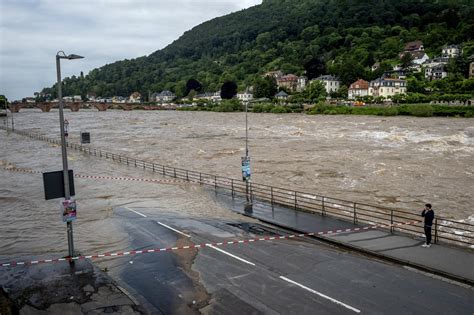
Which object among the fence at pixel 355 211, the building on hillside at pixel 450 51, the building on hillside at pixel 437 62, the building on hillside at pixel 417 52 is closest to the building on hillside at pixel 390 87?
the building on hillside at pixel 437 62

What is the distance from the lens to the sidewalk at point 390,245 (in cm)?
1185

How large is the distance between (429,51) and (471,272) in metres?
188

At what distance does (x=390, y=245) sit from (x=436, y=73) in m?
139

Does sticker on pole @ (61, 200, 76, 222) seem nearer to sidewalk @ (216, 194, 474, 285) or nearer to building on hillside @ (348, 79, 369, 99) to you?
sidewalk @ (216, 194, 474, 285)

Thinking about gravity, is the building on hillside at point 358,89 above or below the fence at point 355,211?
above

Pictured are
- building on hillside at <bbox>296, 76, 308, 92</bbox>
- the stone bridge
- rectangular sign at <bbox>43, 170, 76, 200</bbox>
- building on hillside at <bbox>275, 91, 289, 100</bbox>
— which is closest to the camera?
rectangular sign at <bbox>43, 170, 76, 200</bbox>

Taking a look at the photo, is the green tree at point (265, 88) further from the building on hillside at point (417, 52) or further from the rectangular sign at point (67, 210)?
the rectangular sign at point (67, 210)

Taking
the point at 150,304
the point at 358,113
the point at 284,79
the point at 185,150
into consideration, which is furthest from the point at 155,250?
the point at 284,79

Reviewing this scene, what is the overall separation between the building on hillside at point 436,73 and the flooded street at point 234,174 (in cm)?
8071

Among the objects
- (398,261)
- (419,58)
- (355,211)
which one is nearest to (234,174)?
(355,211)

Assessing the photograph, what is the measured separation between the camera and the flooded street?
19062mm

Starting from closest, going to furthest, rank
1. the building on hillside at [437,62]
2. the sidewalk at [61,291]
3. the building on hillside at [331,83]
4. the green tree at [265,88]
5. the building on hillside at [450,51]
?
the sidewalk at [61,291], the building on hillside at [437,62], the building on hillside at [331,83], the building on hillside at [450,51], the green tree at [265,88]

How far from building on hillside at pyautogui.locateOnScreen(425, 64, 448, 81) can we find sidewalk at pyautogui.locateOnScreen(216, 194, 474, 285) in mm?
133765

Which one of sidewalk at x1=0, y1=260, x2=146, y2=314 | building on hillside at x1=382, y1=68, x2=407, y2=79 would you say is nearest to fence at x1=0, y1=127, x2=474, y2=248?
sidewalk at x1=0, y1=260, x2=146, y2=314
